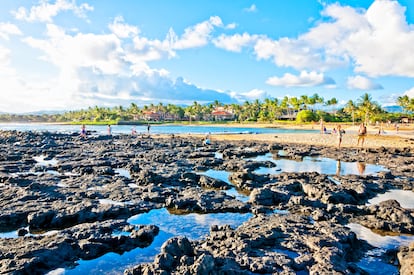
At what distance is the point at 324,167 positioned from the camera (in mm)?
26109

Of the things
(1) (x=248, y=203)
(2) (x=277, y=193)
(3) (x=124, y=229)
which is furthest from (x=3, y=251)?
(2) (x=277, y=193)

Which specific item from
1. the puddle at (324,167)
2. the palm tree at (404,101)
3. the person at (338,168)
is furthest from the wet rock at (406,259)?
the palm tree at (404,101)

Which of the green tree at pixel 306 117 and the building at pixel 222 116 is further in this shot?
the building at pixel 222 116

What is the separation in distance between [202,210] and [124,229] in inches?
147

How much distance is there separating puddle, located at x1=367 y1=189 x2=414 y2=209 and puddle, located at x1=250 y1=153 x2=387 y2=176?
522cm

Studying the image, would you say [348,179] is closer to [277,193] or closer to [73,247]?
[277,193]

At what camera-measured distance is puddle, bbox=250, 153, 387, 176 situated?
23891 mm

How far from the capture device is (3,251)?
8.76m

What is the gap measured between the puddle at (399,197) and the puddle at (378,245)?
4327 mm

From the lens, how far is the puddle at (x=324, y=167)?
23891 millimetres

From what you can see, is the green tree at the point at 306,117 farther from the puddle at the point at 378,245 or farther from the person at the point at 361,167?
the puddle at the point at 378,245

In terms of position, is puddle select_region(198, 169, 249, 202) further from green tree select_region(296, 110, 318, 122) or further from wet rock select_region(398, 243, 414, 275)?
green tree select_region(296, 110, 318, 122)

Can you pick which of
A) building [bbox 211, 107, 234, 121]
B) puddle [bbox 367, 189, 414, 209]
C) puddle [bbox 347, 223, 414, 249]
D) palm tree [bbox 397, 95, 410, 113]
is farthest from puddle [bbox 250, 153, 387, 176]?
building [bbox 211, 107, 234, 121]

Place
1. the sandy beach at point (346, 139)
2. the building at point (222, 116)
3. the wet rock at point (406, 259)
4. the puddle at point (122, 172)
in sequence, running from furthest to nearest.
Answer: the building at point (222, 116)
the sandy beach at point (346, 139)
the puddle at point (122, 172)
the wet rock at point (406, 259)
